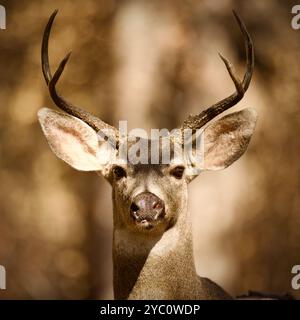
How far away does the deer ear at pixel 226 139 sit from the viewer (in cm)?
507

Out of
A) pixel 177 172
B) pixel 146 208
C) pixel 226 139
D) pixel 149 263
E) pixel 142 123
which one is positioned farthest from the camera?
pixel 142 123

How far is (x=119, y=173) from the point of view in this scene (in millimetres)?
4867

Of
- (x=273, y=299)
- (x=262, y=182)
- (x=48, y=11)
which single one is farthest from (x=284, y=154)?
(x=273, y=299)

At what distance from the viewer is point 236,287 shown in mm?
8664

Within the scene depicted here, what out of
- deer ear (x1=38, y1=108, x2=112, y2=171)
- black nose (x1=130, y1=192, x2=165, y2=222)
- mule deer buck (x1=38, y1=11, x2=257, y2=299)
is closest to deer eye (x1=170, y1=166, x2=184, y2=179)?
mule deer buck (x1=38, y1=11, x2=257, y2=299)

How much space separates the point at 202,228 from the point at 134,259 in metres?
3.73

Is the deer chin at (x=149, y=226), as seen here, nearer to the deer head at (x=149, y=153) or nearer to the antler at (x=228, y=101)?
the deer head at (x=149, y=153)

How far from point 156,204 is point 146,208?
0.07 meters

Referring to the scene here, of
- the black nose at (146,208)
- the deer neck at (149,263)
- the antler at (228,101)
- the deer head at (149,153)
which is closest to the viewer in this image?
the black nose at (146,208)

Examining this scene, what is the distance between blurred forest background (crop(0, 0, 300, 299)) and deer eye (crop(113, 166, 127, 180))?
354 centimetres

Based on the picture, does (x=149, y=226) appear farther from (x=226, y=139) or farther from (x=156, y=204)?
(x=226, y=139)

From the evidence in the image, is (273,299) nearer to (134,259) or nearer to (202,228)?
(134,259)

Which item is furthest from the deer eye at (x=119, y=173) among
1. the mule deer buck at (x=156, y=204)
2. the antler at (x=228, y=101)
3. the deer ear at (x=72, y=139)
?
the antler at (x=228, y=101)

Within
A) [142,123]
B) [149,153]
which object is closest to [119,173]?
[149,153]
